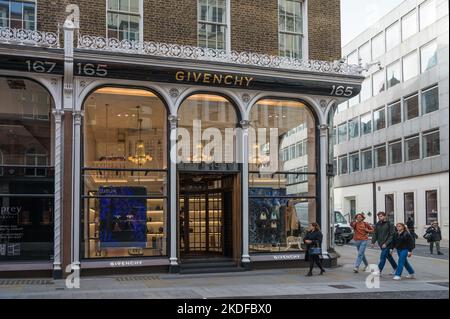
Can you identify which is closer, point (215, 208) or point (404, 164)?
point (215, 208)

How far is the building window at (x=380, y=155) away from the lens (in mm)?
46594

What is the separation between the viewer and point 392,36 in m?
45.4

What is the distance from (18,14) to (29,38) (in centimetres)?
99

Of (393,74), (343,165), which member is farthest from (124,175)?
(343,165)

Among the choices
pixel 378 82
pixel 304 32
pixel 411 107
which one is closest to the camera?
pixel 304 32

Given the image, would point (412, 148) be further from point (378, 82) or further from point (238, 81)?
point (238, 81)

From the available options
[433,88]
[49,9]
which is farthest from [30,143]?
[433,88]

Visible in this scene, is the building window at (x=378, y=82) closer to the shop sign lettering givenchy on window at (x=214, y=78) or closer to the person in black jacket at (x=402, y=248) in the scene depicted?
the shop sign lettering givenchy on window at (x=214, y=78)

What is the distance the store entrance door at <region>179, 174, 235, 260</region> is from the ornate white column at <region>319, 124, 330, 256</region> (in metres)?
2.81

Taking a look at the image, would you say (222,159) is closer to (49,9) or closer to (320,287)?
(320,287)

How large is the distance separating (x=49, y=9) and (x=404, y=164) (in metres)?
32.8

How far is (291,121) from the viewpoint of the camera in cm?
1814

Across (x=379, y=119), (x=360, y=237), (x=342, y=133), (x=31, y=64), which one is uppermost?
(x=379, y=119)

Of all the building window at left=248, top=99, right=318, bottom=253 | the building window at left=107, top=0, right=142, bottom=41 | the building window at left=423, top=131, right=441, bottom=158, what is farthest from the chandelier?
the building window at left=423, top=131, right=441, bottom=158
